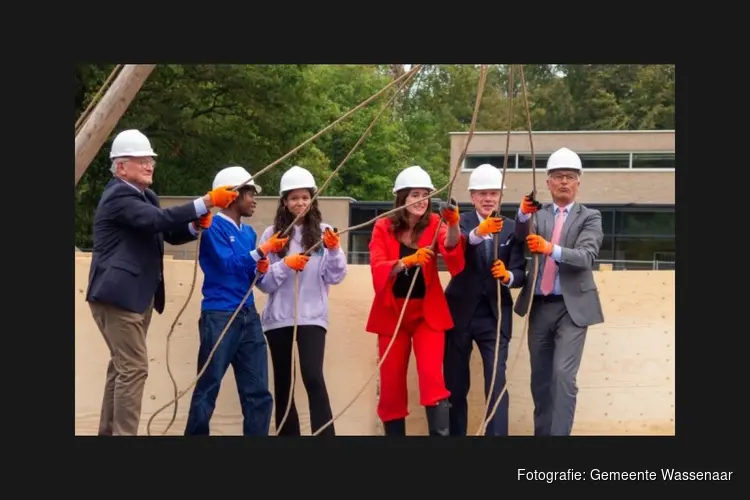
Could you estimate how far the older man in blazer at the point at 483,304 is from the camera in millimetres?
6375

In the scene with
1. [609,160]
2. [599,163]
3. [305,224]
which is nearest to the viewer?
[305,224]

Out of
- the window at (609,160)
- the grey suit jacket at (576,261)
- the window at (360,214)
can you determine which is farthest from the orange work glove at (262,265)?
the window at (609,160)

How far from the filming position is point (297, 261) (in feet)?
20.4

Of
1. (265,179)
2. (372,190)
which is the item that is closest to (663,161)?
(372,190)

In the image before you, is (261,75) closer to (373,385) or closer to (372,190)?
(372,190)

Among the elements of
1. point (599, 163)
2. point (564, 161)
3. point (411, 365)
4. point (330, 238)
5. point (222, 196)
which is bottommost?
point (411, 365)

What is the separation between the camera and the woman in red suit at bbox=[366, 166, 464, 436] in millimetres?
6160

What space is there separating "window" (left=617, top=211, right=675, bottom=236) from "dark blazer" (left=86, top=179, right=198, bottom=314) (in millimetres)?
21154

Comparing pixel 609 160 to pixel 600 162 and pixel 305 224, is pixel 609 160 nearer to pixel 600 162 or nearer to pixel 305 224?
pixel 600 162

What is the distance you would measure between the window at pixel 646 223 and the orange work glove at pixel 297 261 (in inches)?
805

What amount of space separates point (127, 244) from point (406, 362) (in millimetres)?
1799

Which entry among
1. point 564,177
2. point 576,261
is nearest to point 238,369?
point 576,261

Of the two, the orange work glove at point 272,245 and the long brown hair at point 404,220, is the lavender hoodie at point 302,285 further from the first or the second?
the long brown hair at point 404,220

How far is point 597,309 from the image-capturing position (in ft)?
20.3
